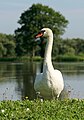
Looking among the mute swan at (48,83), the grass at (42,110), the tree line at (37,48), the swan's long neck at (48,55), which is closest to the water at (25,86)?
the mute swan at (48,83)

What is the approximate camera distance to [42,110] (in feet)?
23.8

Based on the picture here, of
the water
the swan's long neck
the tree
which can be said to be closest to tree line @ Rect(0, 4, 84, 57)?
the tree

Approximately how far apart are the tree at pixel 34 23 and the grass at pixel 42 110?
76.1 meters

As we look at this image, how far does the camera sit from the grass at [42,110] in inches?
261

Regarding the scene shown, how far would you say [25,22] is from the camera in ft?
289

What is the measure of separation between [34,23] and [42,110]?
80.5 m

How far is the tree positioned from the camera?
85062 millimetres

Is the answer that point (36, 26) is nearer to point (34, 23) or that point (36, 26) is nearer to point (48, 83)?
point (34, 23)

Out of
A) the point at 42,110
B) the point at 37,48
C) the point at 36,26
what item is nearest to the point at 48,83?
the point at 42,110

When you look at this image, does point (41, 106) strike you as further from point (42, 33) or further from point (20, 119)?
point (42, 33)

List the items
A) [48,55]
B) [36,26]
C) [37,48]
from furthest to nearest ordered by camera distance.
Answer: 1. [37,48]
2. [36,26]
3. [48,55]

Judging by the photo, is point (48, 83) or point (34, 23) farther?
point (34, 23)

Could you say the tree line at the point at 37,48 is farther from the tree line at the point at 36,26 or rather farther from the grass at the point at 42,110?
the grass at the point at 42,110

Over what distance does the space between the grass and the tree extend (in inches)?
2998
